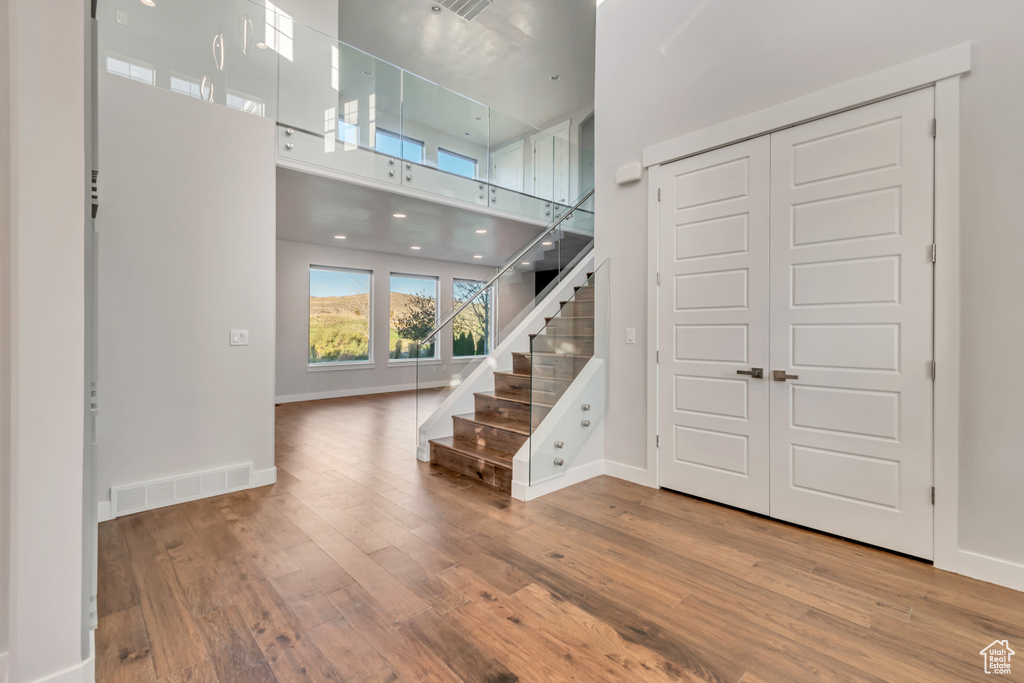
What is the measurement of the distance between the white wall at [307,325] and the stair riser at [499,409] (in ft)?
15.8

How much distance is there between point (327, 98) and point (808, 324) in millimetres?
5234

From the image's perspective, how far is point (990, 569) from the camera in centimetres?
208

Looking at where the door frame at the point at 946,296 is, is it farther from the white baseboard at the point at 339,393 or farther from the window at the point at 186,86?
the white baseboard at the point at 339,393

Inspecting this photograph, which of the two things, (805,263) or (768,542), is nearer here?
(768,542)

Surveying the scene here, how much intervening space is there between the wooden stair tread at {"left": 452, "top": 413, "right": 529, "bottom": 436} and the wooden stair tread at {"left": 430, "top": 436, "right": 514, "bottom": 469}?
0.63ft

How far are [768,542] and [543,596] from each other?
1385 millimetres

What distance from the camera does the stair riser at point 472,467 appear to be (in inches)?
131

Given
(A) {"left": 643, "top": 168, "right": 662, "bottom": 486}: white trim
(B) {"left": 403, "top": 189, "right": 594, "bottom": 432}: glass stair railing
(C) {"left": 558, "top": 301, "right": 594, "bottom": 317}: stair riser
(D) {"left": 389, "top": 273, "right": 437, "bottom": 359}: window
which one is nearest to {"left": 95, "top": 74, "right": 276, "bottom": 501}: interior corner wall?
(B) {"left": 403, "top": 189, "right": 594, "bottom": 432}: glass stair railing

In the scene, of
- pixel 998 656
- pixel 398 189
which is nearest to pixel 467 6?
pixel 398 189

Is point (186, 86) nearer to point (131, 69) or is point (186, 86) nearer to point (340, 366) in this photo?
point (131, 69)

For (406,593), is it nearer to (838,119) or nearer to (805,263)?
(805,263)

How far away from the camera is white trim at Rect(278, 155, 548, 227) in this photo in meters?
4.75

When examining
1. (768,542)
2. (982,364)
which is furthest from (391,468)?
(982,364)

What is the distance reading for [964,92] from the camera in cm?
217
